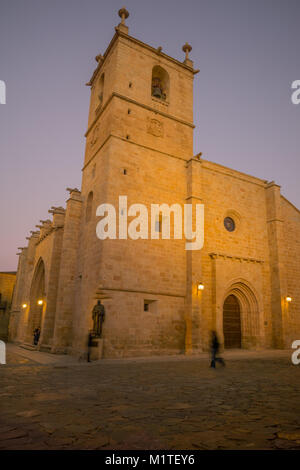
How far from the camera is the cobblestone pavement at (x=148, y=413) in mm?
3152

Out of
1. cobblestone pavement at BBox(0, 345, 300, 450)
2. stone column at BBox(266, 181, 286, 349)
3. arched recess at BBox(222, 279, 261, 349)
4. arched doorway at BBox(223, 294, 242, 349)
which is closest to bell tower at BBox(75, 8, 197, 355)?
arched doorway at BBox(223, 294, 242, 349)

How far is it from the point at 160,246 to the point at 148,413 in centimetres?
1095

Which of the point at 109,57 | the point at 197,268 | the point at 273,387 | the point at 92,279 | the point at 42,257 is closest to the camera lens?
the point at 273,387

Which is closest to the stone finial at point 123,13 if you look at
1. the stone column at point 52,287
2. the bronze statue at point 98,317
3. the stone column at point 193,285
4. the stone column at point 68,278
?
the stone column at point 193,285

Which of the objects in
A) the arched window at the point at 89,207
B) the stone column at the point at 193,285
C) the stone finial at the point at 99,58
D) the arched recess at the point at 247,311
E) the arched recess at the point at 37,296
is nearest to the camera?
the stone column at the point at 193,285

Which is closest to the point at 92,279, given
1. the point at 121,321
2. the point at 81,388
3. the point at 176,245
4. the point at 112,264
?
the point at 112,264

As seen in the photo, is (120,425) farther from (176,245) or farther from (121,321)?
(176,245)

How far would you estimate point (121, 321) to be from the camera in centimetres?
1283

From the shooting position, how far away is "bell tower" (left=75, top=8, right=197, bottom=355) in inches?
524

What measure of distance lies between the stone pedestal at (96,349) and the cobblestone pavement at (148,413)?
4559mm

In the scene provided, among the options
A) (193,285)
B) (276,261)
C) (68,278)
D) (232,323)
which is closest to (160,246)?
(193,285)

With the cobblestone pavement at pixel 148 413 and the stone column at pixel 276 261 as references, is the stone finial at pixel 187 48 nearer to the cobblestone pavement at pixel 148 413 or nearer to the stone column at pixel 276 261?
the stone column at pixel 276 261

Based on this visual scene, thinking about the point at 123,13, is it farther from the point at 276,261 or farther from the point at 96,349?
the point at 96,349
